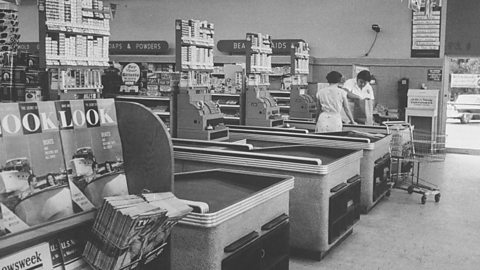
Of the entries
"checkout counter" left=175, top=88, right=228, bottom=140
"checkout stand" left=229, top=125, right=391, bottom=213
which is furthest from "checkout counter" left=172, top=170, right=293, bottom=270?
"checkout stand" left=229, top=125, right=391, bottom=213

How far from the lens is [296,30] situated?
14.3 metres

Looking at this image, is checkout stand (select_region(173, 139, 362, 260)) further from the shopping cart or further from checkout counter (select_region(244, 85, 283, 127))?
checkout counter (select_region(244, 85, 283, 127))

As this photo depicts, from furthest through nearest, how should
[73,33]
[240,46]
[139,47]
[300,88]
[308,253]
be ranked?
[139,47] < [240,46] < [300,88] < [73,33] < [308,253]

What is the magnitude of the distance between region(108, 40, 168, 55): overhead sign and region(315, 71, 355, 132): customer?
353 inches

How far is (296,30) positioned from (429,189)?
7781 millimetres

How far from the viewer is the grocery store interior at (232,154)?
2.23 meters

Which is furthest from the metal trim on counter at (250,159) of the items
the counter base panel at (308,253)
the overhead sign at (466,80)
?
the overhead sign at (466,80)

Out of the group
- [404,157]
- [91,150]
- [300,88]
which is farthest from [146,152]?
[300,88]

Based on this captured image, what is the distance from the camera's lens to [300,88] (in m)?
10.0

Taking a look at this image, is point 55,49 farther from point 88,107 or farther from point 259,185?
point 88,107

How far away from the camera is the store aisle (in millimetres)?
4867

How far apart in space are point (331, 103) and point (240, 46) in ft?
25.6

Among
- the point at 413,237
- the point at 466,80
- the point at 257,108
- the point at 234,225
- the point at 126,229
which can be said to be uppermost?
the point at 466,80

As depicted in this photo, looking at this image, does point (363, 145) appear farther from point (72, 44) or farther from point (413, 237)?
point (72, 44)
